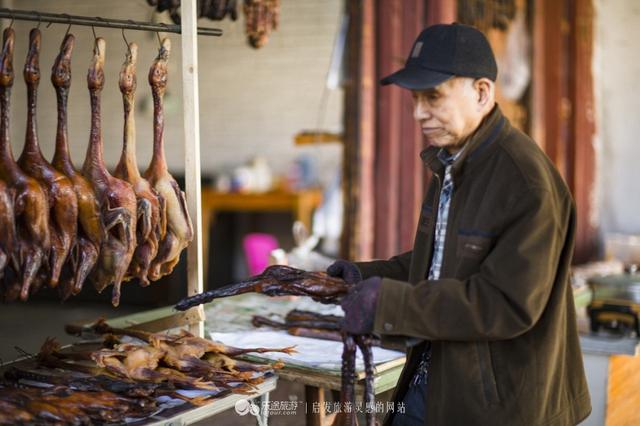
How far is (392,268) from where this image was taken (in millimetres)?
3143

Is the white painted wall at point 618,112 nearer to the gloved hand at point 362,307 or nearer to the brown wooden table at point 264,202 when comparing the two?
the brown wooden table at point 264,202

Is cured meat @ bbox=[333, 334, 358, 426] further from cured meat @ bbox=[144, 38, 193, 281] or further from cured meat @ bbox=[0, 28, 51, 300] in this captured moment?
cured meat @ bbox=[0, 28, 51, 300]

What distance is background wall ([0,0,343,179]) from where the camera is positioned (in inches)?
428

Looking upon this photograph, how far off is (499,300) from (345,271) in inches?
27.3

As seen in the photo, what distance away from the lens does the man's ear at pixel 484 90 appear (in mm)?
2625

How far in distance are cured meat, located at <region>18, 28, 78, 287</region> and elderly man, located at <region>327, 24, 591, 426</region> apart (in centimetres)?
101

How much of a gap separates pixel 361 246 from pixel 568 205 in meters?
3.14

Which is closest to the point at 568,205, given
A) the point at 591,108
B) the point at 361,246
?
the point at 361,246

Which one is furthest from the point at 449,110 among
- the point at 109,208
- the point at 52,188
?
the point at 52,188

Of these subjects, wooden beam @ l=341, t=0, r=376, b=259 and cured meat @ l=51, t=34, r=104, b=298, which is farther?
wooden beam @ l=341, t=0, r=376, b=259

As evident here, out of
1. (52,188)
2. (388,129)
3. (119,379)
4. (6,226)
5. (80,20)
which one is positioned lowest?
(119,379)

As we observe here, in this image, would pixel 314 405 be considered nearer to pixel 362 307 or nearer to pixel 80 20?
pixel 362 307

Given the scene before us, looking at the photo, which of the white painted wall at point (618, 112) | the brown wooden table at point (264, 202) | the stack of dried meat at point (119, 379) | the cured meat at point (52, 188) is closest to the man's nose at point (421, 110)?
the stack of dried meat at point (119, 379)

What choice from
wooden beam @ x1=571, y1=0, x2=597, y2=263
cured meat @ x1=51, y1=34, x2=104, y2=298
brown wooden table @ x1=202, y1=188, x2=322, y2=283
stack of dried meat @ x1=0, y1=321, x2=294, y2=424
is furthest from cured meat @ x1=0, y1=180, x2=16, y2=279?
wooden beam @ x1=571, y1=0, x2=597, y2=263
